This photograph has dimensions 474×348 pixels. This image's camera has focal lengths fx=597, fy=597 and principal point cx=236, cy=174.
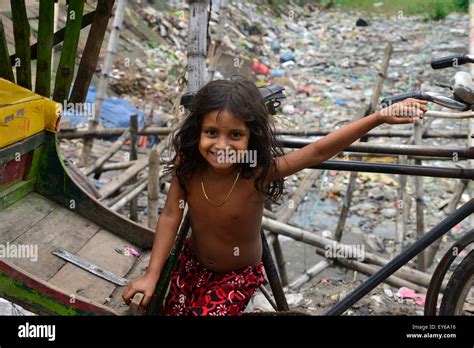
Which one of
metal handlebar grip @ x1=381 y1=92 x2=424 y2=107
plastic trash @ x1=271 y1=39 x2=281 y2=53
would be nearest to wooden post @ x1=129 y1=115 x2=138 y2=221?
metal handlebar grip @ x1=381 y1=92 x2=424 y2=107

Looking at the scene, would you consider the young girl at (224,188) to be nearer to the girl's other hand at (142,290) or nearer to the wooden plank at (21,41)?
the girl's other hand at (142,290)

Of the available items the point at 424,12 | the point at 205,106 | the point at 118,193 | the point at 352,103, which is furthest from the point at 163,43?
the point at 205,106

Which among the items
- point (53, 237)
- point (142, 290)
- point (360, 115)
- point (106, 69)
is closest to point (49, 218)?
point (53, 237)

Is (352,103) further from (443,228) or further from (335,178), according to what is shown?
(443,228)

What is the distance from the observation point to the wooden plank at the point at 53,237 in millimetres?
2611

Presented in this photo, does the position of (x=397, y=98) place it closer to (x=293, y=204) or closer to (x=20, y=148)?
(x=20, y=148)

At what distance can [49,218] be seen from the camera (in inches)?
115

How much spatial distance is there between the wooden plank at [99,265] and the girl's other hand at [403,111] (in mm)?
1412

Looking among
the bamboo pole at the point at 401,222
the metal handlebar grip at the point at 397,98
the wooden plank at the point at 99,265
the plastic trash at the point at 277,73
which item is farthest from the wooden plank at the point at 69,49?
the plastic trash at the point at 277,73

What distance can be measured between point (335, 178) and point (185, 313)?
6.13m

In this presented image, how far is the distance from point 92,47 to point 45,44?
215mm

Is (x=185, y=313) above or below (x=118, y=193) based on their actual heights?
above
